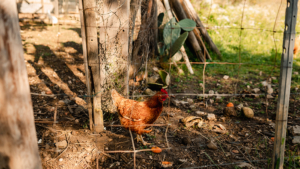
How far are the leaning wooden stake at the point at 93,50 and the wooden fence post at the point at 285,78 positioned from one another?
1.82 m

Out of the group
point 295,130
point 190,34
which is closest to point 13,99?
point 295,130

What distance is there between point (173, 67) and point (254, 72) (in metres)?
1.80

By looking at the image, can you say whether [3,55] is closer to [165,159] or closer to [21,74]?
[21,74]

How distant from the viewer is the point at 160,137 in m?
2.87

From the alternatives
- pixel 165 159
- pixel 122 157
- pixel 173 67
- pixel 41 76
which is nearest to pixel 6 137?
pixel 122 157

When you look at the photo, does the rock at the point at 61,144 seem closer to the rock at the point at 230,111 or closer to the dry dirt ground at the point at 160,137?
the dry dirt ground at the point at 160,137

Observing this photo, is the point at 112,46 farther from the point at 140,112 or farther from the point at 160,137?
the point at 160,137

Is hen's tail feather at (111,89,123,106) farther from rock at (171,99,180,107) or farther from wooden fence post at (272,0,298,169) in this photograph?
wooden fence post at (272,0,298,169)

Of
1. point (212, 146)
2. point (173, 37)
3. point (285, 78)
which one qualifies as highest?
point (173, 37)

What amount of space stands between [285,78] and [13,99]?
2.11 metres

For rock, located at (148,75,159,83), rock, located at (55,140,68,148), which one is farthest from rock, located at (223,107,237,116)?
rock, located at (55,140,68,148)

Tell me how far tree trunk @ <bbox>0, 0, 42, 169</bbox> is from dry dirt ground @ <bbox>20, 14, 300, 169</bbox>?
0.70m

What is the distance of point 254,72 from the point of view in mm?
5148

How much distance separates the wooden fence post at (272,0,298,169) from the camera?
197 cm
